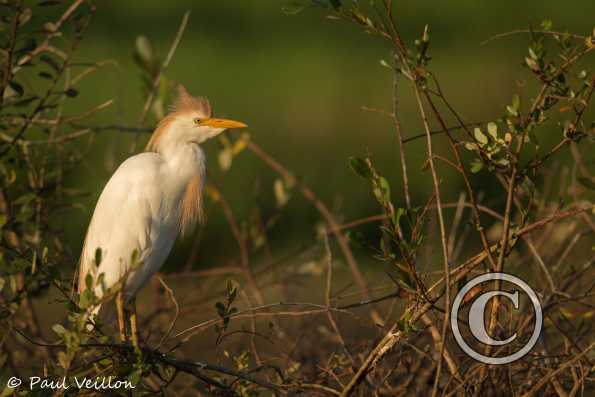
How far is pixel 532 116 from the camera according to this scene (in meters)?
2.09

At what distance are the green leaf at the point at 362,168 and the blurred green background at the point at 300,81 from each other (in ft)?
13.2

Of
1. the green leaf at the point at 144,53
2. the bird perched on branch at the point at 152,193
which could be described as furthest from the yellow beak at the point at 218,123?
the green leaf at the point at 144,53

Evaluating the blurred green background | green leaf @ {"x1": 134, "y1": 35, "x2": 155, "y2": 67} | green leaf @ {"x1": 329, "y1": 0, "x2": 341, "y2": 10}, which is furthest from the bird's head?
the blurred green background

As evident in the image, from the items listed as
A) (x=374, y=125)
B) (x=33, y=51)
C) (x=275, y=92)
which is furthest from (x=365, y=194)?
(x=33, y=51)

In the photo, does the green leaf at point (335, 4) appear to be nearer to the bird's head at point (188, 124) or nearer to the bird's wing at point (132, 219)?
the bird's head at point (188, 124)

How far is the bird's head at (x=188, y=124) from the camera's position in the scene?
3266 mm

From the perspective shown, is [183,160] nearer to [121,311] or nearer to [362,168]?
[121,311]

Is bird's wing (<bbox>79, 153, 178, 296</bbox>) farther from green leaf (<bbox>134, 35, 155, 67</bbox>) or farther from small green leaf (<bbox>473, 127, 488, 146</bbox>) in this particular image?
small green leaf (<bbox>473, 127, 488, 146</bbox>)

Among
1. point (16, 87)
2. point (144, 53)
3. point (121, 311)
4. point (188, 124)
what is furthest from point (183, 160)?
point (16, 87)

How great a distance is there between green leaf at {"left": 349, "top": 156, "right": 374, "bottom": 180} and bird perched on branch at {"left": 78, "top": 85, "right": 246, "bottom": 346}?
3.90 feet

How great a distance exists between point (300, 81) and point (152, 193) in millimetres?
6243

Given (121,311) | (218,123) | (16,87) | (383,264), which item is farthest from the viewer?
(218,123)

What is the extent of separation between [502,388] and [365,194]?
13.9 feet

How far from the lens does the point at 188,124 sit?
10.7 ft
